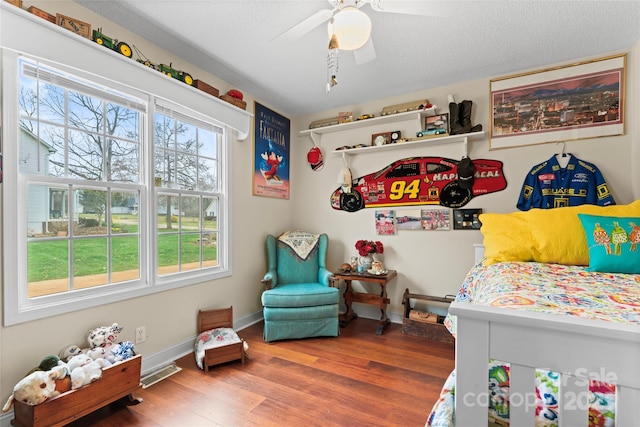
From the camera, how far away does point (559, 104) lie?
7.66 ft

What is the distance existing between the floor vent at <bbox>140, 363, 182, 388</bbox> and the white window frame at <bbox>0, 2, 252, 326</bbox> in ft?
1.90

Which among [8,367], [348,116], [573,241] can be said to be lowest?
[8,367]

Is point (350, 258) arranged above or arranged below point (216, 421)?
above

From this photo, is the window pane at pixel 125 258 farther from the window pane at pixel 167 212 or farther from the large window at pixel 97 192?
the window pane at pixel 167 212

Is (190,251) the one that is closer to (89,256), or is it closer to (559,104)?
(89,256)

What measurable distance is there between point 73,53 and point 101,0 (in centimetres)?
42

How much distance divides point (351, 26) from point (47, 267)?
2180 millimetres

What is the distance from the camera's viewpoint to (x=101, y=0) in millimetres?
1662

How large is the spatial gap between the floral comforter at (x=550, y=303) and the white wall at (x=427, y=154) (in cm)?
89

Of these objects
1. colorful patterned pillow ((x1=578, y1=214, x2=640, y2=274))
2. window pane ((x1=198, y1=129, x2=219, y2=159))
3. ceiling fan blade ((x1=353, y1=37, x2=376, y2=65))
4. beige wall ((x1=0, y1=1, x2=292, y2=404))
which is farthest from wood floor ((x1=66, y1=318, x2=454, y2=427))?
ceiling fan blade ((x1=353, y1=37, x2=376, y2=65))

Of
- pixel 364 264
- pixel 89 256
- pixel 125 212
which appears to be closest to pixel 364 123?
pixel 364 264

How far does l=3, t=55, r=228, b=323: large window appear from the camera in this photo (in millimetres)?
1526

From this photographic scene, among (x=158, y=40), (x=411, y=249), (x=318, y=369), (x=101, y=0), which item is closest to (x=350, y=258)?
(x=411, y=249)

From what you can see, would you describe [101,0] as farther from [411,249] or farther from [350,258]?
[411,249]
